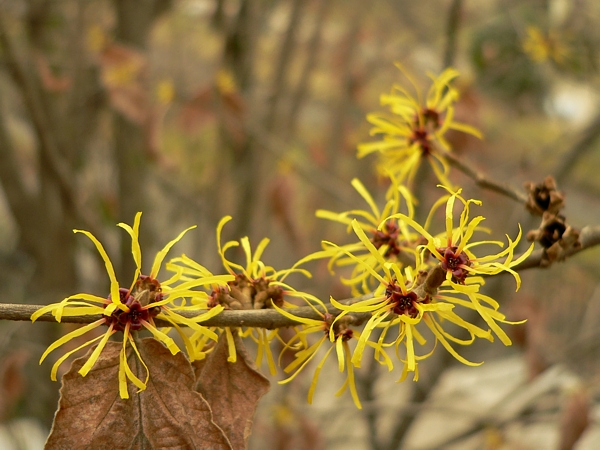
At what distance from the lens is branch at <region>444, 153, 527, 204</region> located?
0.49 meters

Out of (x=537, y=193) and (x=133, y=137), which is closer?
(x=537, y=193)

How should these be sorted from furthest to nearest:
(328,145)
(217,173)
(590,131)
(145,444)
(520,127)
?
(520,127)
(328,145)
(217,173)
(590,131)
(145,444)

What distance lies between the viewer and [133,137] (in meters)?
1.42

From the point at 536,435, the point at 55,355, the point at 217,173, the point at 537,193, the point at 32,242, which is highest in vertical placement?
the point at 537,193

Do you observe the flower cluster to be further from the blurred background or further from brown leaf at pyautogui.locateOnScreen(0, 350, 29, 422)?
brown leaf at pyautogui.locateOnScreen(0, 350, 29, 422)

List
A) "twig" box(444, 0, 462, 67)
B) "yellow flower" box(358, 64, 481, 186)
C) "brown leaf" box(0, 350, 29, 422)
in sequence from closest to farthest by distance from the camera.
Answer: "yellow flower" box(358, 64, 481, 186), "brown leaf" box(0, 350, 29, 422), "twig" box(444, 0, 462, 67)

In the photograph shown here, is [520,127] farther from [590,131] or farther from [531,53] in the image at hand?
[590,131]

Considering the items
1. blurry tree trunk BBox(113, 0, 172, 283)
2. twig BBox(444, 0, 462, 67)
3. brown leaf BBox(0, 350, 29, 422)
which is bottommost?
brown leaf BBox(0, 350, 29, 422)

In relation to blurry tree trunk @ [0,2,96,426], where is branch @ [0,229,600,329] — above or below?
above

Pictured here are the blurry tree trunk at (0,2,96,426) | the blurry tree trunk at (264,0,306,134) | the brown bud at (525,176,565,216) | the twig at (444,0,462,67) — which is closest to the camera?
the brown bud at (525,176,565,216)

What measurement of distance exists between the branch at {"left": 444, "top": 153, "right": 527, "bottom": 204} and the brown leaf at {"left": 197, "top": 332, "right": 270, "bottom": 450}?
0.25m

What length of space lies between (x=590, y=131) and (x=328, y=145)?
1147 millimetres

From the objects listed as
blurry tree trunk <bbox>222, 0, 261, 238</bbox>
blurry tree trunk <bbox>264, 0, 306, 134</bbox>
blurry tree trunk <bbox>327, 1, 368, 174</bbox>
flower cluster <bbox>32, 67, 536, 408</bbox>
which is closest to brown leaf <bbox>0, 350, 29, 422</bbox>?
blurry tree trunk <bbox>222, 0, 261, 238</bbox>

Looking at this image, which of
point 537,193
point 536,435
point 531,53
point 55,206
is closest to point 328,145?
point 531,53
